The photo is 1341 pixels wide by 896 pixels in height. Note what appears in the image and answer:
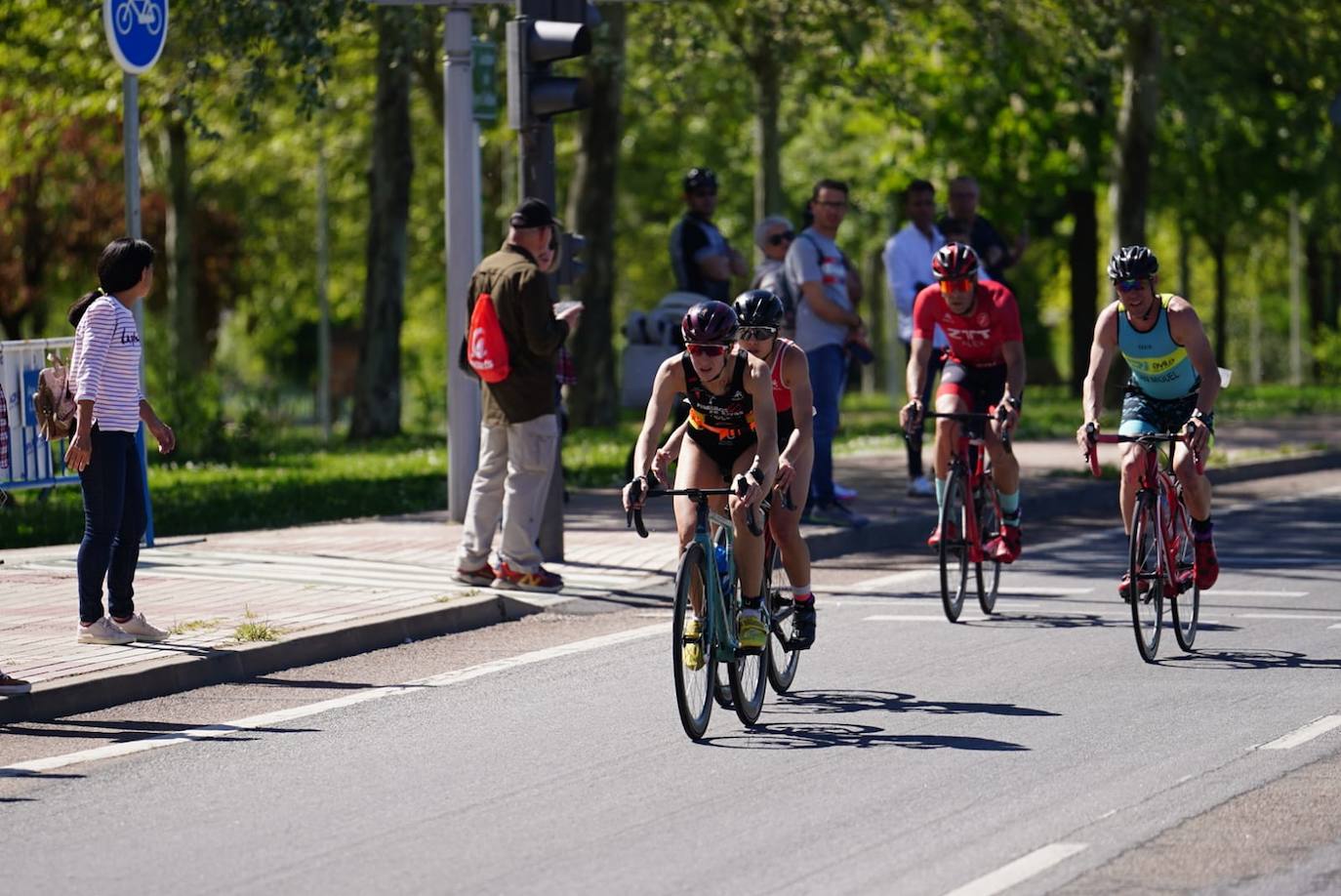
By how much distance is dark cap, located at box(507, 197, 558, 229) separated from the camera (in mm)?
11648

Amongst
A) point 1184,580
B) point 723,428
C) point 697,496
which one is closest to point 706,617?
point 697,496

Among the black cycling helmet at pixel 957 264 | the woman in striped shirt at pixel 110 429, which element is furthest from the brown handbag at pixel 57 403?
the black cycling helmet at pixel 957 264

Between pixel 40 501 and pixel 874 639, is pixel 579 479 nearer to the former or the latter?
pixel 40 501

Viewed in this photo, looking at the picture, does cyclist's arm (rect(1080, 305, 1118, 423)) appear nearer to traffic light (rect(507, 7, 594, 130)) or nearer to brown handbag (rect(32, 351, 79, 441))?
traffic light (rect(507, 7, 594, 130))

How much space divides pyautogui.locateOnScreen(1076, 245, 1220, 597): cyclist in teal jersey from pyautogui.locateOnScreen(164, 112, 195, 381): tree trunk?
2265 cm

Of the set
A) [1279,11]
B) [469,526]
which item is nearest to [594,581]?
[469,526]

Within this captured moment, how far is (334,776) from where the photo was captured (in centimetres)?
756

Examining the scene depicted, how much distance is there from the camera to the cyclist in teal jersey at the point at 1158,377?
9844 mm

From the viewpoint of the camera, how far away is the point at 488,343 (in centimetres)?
1162

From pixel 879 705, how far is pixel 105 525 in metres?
3.46

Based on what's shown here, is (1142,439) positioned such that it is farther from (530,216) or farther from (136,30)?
(136,30)

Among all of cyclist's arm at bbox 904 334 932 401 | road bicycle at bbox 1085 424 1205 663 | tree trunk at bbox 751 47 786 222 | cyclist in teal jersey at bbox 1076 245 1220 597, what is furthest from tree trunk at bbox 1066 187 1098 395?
road bicycle at bbox 1085 424 1205 663

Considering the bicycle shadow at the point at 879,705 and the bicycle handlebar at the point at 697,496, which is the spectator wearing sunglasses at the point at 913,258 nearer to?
the bicycle shadow at the point at 879,705

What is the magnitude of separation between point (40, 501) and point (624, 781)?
8234 mm
